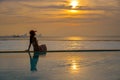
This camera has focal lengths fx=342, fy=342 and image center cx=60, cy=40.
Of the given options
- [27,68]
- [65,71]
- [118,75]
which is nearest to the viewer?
[118,75]

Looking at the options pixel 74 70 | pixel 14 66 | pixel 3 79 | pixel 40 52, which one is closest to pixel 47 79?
pixel 3 79

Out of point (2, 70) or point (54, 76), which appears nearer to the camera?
point (54, 76)

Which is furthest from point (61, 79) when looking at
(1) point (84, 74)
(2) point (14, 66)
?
(2) point (14, 66)

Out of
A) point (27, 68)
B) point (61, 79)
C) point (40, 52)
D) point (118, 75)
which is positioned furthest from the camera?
point (40, 52)

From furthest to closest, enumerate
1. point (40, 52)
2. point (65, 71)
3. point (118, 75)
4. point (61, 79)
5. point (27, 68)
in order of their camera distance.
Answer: point (40, 52)
point (27, 68)
point (65, 71)
point (118, 75)
point (61, 79)

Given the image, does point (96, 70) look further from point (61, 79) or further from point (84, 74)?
point (61, 79)

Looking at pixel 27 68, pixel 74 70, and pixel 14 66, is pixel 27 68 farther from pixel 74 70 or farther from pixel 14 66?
pixel 74 70

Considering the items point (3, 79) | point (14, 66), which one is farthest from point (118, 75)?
point (14, 66)

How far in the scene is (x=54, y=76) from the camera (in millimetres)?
10453

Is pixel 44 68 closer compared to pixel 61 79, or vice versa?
pixel 61 79

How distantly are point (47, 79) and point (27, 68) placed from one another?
Answer: 2.85 m

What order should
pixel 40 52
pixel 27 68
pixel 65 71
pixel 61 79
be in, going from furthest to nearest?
pixel 40 52 → pixel 27 68 → pixel 65 71 → pixel 61 79

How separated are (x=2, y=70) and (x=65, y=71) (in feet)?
7.32

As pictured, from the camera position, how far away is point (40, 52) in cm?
1981
